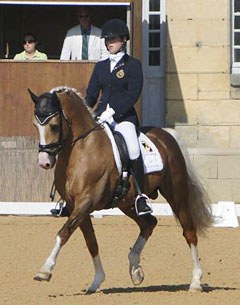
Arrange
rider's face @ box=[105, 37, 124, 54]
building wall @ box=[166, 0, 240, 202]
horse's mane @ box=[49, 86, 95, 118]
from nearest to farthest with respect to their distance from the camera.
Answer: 1. horse's mane @ box=[49, 86, 95, 118]
2. rider's face @ box=[105, 37, 124, 54]
3. building wall @ box=[166, 0, 240, 202]

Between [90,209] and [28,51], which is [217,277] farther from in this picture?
[28,51]

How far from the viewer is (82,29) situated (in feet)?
59.0

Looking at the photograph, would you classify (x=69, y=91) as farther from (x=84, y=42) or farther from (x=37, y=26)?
(x=37, y=26)

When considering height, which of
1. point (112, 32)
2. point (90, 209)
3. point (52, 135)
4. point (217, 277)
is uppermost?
point (112, 32)

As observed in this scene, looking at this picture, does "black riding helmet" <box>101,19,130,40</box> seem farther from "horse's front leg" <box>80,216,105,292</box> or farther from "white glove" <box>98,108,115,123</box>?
"horse's front leg" <box>80,216,105,292</box>

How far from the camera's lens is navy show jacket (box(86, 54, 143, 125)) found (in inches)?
448

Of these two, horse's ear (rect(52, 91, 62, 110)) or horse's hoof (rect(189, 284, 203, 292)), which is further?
horse's hoof (rect(189, 284, 203, 292))

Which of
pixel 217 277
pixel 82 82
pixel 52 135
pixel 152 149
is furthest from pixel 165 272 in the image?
pixel 82 82

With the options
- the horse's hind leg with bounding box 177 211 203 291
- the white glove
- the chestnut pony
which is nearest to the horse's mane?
the chestnut pony

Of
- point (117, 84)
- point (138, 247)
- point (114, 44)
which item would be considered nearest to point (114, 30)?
point (114, 44)

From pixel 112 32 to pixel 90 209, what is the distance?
71.2 inches

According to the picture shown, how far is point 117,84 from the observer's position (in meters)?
11.4

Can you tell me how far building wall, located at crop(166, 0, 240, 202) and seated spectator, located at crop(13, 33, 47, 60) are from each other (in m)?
2.43

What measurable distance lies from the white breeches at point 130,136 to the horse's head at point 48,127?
0.78m
